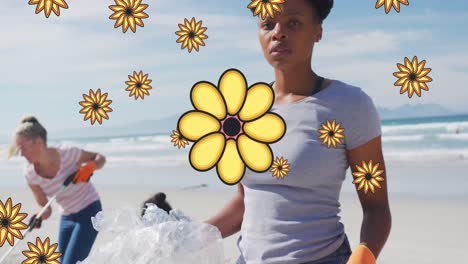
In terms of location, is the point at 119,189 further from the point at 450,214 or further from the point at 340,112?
the point at 340,112

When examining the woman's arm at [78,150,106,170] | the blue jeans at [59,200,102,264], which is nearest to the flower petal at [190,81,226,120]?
the blue jeans at [59,200,102,264]

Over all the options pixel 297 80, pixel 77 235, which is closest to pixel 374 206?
pixel 297 80

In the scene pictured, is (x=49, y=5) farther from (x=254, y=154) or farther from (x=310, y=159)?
(x=310, y=159)

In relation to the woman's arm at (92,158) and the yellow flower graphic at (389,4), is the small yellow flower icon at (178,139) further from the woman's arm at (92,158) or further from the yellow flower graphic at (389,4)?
the woman's arm at (92,158)

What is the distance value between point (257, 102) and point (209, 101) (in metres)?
0.12

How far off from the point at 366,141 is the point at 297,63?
0.79 ft

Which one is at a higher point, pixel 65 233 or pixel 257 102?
pixel 65 233

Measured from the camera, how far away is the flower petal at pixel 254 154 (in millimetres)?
1462

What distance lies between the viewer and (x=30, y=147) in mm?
4500

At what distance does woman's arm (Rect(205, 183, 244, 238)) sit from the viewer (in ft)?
5.67

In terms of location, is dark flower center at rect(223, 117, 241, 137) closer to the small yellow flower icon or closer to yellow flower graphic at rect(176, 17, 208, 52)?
the small yellow flower icon

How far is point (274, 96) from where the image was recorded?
1.53 m
